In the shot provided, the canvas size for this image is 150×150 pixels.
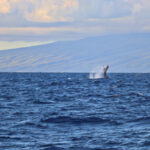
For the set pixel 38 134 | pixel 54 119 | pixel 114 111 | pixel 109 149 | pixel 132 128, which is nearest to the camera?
pixel 109 149

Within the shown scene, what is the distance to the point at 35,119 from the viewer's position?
1032 inches

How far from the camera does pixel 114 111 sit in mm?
30641

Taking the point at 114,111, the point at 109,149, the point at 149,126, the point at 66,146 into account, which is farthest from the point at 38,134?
the point at 114,111

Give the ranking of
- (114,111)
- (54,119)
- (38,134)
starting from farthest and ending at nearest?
(114,111), (54,119), (38,134)

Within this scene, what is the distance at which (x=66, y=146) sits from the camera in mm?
18672

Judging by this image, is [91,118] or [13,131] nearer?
[13,131]

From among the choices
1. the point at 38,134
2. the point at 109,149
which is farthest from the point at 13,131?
the point at 109,149

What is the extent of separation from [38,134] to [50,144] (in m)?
2.28

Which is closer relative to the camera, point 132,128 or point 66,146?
point 66,146

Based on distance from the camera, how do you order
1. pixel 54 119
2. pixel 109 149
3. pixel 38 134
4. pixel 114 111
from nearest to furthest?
pixel 109 149, pixel 38 134, pixel 54 119, pixel 114 111

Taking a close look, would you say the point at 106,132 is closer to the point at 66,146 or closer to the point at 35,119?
the point at 66,146

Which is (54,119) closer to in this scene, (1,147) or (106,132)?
(106,132)

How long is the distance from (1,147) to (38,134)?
119 inches

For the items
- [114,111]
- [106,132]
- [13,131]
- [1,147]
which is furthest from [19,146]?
[114,111]
